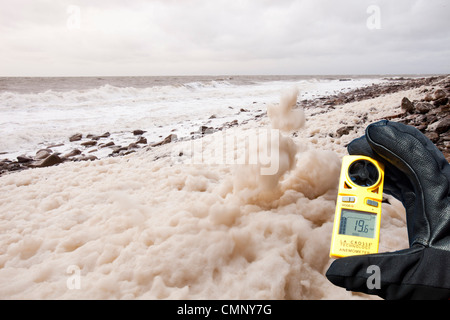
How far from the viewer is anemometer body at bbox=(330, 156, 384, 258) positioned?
63.7 inches

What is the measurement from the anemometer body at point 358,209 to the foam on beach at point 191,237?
172 mm

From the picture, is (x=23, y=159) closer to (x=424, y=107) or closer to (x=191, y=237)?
(x=191, y=237)

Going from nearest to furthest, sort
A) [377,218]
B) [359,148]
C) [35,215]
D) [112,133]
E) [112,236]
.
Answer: [377,218] → [359,148] → [112,236] → [35,215] → [112,133]

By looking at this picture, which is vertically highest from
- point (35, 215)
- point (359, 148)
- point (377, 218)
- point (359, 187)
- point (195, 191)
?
point (359, 148)

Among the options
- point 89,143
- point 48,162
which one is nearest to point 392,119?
point 48,162

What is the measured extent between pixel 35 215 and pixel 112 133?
→ 591cm

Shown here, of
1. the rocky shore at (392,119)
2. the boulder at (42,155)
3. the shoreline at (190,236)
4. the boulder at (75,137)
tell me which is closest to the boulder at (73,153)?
the rocky shore at (392,119)

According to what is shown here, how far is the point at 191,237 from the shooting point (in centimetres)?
186

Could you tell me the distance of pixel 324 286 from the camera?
1558mm

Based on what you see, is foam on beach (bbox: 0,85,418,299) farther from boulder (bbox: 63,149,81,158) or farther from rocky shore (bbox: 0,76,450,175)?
boulder (bbox: 63,149,81,158)

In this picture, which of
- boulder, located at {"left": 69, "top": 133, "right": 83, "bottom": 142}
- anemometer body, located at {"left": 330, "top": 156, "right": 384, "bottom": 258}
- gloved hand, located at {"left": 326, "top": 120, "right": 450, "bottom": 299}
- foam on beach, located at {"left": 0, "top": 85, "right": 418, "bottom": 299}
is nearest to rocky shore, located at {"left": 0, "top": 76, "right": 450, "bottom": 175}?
boulder, located at {"left": 69, "top": 133, "right": 83, "bottom": 142}

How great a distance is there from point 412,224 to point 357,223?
342 millimetres
